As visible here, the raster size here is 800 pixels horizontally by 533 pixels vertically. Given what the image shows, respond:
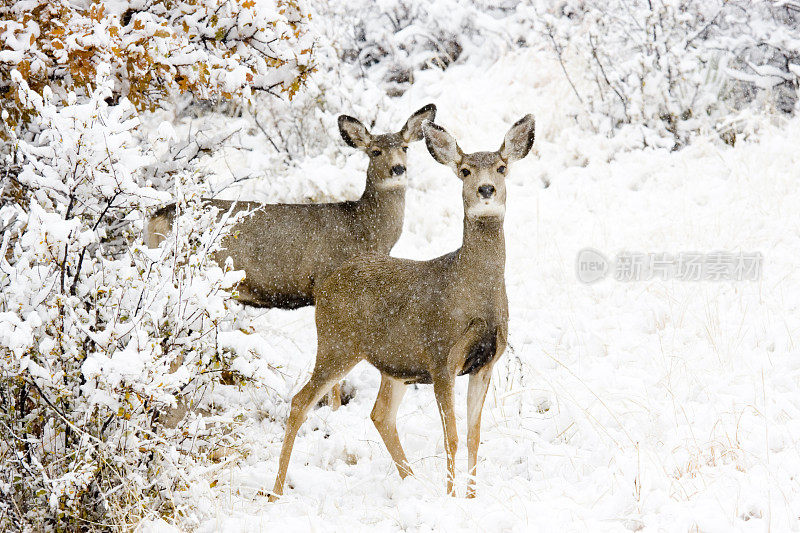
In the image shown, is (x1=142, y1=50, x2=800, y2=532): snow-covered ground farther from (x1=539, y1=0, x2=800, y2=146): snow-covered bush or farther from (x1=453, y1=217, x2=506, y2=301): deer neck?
(x1=453, y1=217, x2=506, y2=301): deer neck

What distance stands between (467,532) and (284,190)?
6583 mm

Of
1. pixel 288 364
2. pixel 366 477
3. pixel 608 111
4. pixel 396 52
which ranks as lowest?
pixel 366 477

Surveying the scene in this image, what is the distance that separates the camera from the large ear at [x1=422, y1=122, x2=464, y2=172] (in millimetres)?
5008

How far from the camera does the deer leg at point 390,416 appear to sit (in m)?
5.16

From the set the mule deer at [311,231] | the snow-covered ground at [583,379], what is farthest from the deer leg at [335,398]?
the mule deer at [311,231]

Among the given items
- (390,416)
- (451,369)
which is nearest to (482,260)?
(451,369)

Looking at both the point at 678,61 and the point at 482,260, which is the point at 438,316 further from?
the point at 678,61

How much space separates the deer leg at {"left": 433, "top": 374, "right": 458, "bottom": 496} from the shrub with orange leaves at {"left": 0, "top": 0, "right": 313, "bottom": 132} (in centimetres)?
283

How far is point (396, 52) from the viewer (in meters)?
14.3

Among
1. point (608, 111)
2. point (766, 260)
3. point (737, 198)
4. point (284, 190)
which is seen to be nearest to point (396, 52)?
point (608, 111)

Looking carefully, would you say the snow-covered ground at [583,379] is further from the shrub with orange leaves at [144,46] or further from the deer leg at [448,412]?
the shrub with orange leaves at [144,46]

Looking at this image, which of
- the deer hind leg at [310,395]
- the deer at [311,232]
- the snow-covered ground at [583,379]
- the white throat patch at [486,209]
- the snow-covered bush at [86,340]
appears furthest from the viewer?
the deer at [311,232]

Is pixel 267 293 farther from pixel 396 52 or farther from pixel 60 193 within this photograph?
pixel 396 52

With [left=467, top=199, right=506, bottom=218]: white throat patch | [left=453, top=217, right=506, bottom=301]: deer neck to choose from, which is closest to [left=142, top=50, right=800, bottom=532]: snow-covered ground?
[left=453, top=217, right=506, bottom=301]: deer neck
